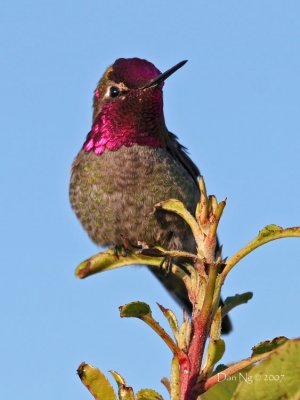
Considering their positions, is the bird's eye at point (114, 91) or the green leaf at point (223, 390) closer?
the green leaf at point (223, 390)

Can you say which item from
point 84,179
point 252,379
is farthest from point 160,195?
point 252,379

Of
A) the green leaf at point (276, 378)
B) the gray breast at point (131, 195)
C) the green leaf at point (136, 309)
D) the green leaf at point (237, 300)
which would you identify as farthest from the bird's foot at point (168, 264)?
the gray breast at point (131, 195)

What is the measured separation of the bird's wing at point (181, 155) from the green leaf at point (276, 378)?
5128mm

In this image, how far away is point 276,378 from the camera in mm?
2041

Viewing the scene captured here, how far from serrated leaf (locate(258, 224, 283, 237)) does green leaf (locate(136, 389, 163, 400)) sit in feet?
2.34

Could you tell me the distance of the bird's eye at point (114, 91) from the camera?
734 cm

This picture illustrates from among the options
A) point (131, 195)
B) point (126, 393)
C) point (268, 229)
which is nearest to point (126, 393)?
point (126, 393)

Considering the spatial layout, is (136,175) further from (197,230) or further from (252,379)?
(252,379)

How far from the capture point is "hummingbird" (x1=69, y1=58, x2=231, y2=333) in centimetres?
651

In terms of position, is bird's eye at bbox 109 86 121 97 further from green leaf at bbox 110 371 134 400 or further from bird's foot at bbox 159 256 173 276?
green leaf at bbox 110 371 134 400

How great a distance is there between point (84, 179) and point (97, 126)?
2.80 feet

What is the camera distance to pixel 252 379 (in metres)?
2.06

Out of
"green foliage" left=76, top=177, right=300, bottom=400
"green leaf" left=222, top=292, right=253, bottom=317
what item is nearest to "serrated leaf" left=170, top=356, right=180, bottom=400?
"green foliage" left=76, top=177, right=300, bottom=400

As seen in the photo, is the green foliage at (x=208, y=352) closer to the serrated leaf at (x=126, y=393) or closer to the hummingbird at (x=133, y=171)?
the serrated leaf at (x=126, y=393)
